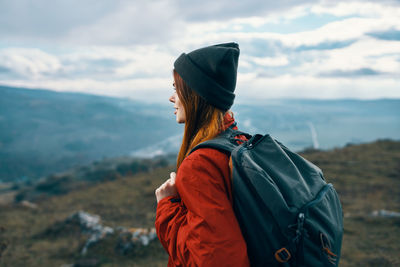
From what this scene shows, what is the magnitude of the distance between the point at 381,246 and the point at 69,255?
312 inches

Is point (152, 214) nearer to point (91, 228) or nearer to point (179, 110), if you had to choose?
point (91, 228)

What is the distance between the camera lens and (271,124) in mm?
170625

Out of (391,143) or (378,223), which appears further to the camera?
(391,143)

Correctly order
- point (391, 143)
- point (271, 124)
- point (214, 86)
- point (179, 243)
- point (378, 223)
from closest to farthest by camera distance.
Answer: point (179, 243)
point (214, 86)
point (378, 223)
point (391, 143)
point (271, 124)

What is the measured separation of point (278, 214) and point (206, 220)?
35 cm

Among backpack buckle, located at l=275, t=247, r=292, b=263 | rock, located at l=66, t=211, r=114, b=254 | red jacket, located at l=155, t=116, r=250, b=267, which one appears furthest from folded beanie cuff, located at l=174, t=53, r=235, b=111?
rock, located at l=66, t=211, r=114, b=254

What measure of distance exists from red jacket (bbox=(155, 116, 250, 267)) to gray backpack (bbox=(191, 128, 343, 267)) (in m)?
0.07

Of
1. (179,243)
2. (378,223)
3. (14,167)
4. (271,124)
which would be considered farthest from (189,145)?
(271,124)

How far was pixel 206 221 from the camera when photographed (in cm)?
152

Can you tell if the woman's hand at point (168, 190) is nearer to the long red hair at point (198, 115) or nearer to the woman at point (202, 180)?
the woman at point (202, 180)

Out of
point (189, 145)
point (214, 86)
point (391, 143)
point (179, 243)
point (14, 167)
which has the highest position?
point (214, 86)

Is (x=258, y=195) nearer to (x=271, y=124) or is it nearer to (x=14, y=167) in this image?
(x=14, y=167)

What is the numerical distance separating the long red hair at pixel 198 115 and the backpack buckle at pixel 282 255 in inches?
29.1

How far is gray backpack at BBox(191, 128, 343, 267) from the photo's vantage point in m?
1.51
